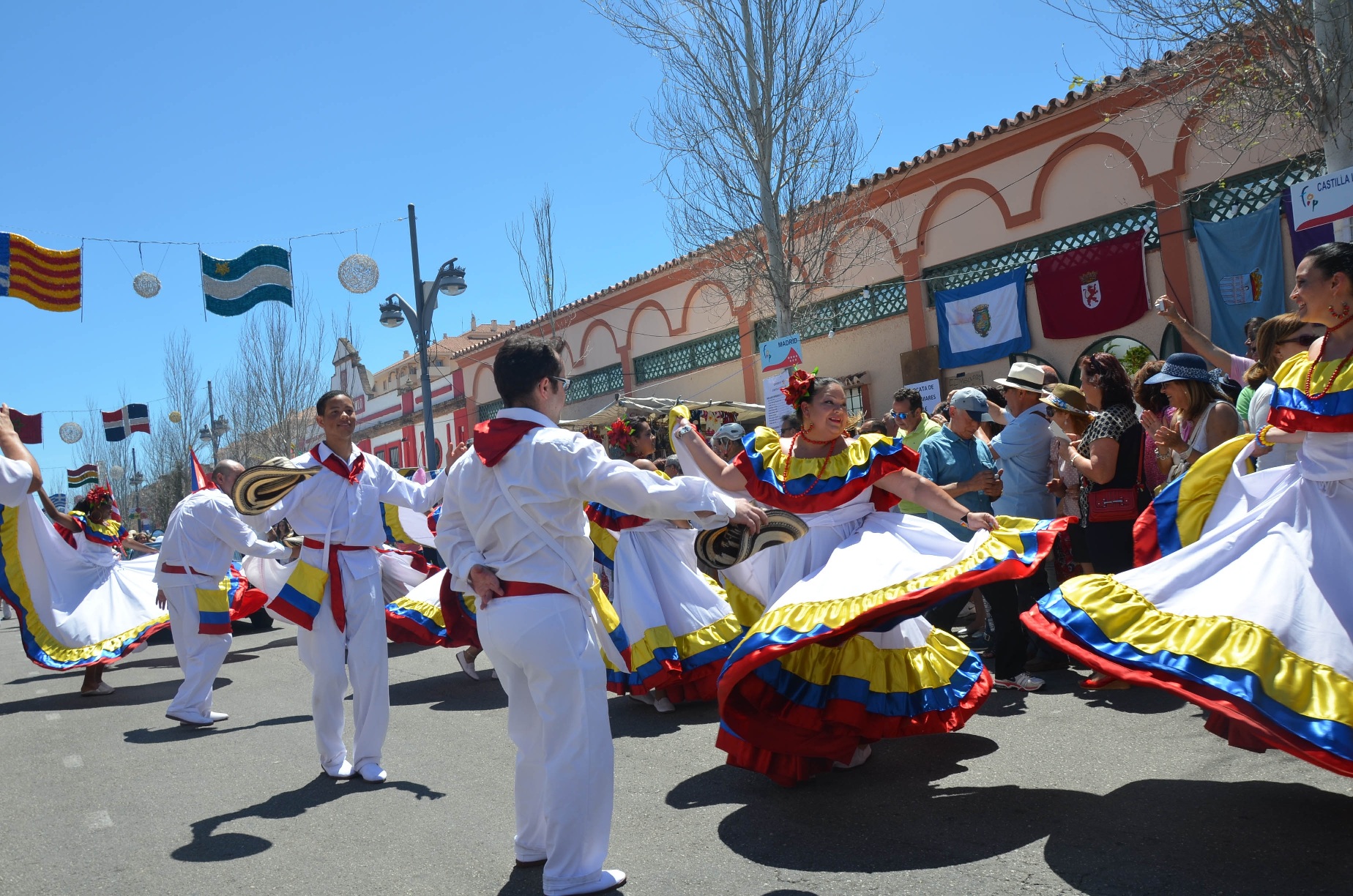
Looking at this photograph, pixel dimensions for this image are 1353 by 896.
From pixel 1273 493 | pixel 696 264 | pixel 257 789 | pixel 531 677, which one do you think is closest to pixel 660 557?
pixel 257 789

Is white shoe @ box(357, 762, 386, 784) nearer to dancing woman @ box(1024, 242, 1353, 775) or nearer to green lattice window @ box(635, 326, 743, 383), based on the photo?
dancing woman @ box(1024, 242, 1353, 775)

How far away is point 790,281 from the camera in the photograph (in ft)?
52.1

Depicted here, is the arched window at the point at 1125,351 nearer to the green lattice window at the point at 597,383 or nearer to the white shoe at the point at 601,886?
the white shoe at the point at 601,886

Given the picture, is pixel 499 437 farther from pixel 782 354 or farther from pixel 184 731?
pixel 782 354

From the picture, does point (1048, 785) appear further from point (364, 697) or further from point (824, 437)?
point (364, 697)

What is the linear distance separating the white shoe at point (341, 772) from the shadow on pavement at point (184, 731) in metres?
1.90

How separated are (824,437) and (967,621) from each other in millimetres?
4032

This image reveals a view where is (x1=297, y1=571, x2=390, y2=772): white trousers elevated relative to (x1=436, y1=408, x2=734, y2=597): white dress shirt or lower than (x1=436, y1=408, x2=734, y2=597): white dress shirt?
lower

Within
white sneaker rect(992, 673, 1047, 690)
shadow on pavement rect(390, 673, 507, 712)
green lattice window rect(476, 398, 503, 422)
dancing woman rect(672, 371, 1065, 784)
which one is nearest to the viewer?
dancing woman rect(672, 371, 1065, 784)

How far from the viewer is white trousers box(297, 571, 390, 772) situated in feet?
18.0

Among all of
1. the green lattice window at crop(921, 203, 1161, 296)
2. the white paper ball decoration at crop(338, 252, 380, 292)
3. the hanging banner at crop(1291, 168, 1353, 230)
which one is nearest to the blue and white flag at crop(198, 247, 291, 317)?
the white paper ball decoration at crop(338, 252, 380, 292)

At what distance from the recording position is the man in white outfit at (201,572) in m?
7.59

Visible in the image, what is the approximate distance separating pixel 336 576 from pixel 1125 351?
1060 centimetres

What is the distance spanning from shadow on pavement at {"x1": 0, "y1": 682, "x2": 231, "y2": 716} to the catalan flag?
512 cm
